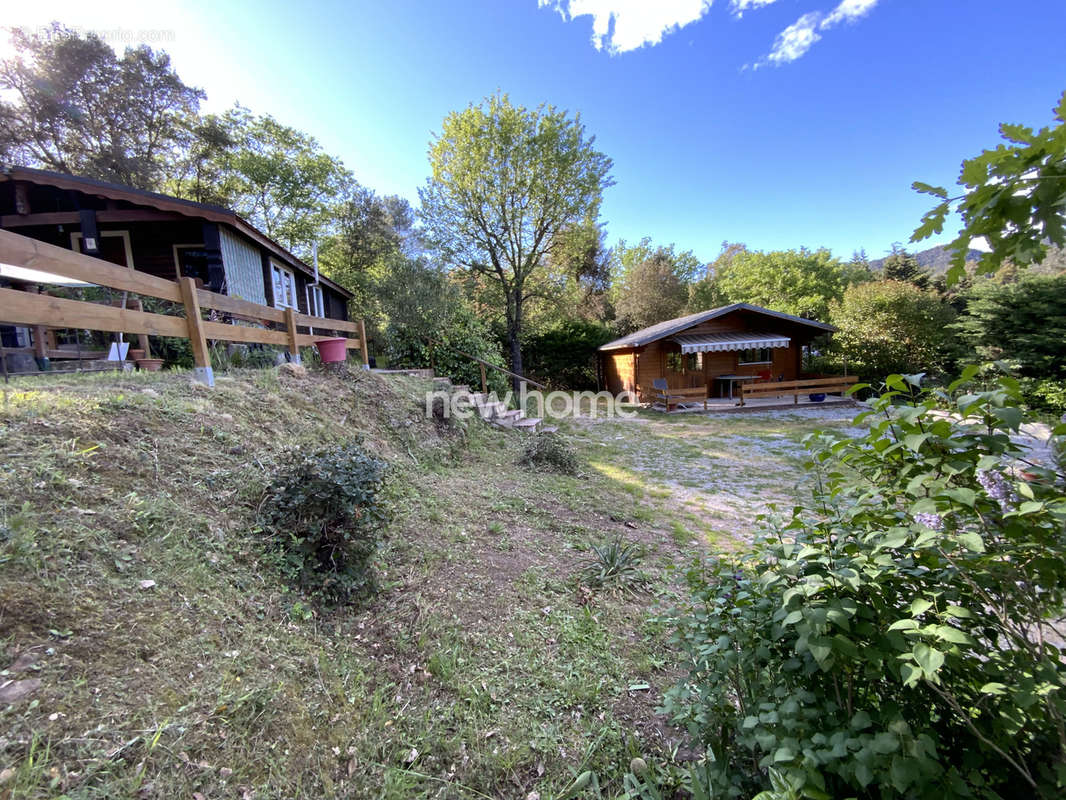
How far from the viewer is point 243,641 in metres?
1.80

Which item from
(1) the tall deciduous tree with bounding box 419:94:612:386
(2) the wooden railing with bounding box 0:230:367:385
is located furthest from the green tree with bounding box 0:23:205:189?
(2) the wooden railing with bounding box 0:230:367:385

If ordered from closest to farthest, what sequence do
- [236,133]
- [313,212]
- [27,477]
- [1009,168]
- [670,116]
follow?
[1009,168]
[27,477]
[670,116]
[236,133]
[313,212]

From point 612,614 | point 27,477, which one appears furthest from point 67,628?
point 612,614

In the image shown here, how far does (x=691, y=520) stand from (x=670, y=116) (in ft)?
54.8

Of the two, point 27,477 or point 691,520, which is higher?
point 27,477

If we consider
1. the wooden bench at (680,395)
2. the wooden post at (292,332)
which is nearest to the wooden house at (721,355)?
the wooden bench at (680,395)

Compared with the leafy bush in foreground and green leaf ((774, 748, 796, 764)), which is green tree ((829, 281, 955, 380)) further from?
green leaf ((774, 748, 796, 764))

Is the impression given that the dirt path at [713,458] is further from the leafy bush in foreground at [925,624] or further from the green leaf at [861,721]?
the green leaf at [861,721]

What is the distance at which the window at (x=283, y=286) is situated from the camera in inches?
446

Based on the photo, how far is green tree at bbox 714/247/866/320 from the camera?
24766 mm

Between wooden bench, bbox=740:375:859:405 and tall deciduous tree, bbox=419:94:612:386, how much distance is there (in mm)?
8762

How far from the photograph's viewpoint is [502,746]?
1759 mm

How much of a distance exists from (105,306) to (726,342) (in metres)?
15.1

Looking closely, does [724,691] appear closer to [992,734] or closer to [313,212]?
[992,734]
